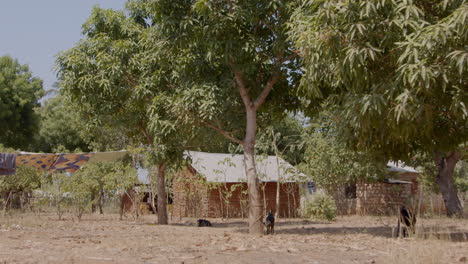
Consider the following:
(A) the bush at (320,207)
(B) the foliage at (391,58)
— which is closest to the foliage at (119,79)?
(B) the foliage at (391,58)

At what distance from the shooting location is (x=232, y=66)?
517 inches

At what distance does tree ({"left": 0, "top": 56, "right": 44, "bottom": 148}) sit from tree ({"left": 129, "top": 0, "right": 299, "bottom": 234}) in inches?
731

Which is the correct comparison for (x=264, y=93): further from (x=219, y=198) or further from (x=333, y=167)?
(x=333, y=167)

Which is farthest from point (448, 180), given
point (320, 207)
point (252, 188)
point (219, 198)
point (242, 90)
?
point (242, 90)

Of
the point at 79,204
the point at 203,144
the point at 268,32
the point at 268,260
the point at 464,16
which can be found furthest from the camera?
the point at 79,204

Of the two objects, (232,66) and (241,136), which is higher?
(232,66)

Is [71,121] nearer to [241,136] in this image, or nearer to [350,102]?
[241,136]

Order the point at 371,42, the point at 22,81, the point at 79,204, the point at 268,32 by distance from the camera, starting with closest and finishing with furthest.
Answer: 1. the point at 371,42
2. the point at 268,32
3. the point at 79,204
4. the point at 22,81

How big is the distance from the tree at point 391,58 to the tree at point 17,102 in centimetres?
2458

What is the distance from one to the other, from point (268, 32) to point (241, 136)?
338cm

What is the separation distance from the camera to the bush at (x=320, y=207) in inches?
955

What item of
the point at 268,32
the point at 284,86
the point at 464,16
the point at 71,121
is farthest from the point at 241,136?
the point at 71,121

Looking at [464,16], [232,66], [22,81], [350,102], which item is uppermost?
[22,81]

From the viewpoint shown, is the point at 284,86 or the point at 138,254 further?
the point at 284,86
